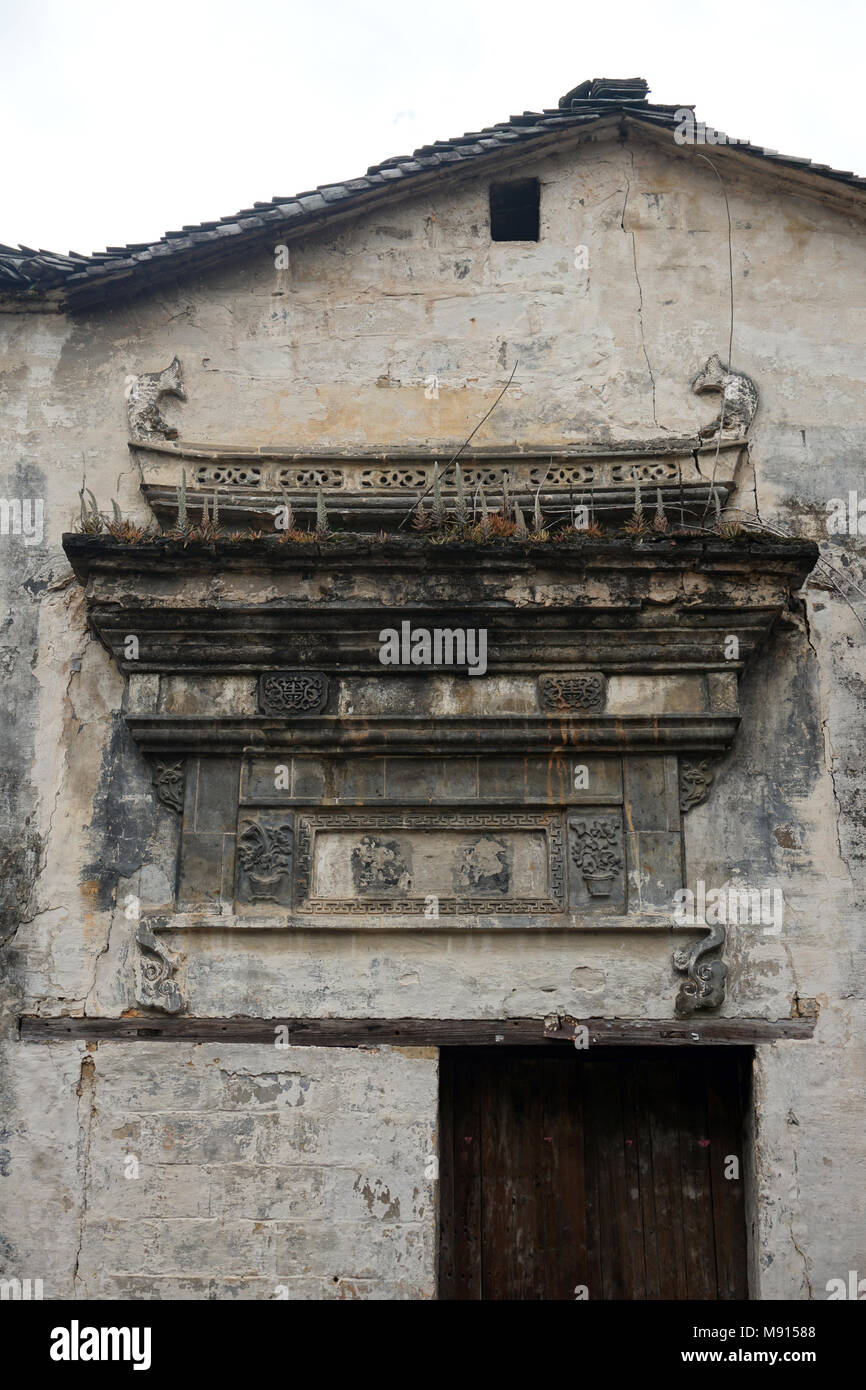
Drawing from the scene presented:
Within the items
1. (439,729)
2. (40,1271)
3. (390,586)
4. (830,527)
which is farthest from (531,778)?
(40,1271)

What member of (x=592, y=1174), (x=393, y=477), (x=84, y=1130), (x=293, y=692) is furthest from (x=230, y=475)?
(x=592, y=1174)

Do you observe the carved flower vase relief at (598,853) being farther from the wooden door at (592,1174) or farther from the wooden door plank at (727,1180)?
the wooden door plank at (727,1180)

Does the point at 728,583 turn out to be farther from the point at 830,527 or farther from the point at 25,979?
the point at 25,979

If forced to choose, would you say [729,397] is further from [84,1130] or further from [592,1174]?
[84,1130]

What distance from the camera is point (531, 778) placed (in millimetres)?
7297

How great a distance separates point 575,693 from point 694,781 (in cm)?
76

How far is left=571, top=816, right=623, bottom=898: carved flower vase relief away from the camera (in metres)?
7.14

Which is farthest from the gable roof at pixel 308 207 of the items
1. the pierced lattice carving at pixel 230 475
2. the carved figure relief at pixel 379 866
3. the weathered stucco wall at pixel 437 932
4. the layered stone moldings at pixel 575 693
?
the carved figure relief at pixel 379 866

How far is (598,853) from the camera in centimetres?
718

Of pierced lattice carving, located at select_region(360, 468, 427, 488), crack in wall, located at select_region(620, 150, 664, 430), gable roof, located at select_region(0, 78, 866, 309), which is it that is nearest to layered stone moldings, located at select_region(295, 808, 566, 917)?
pierced lattice carving, located at select_region(360, 468, 427, 488)

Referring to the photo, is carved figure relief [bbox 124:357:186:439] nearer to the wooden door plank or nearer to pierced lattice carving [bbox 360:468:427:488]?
pierced lattice carving [bbox 360:468:427:488]

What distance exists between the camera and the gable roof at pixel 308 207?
8.00 metres

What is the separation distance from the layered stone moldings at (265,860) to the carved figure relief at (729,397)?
3212mm
